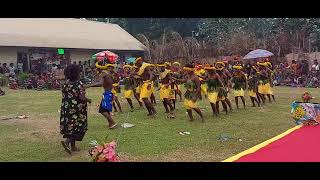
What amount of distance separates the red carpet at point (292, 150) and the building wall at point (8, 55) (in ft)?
72.1

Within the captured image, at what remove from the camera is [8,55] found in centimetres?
2603

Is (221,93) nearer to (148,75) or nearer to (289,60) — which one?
(148,75)

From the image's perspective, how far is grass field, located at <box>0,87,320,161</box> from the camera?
7.31 metres

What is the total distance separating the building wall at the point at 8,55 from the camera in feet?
84.5

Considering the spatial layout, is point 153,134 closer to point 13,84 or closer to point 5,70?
point 13,84

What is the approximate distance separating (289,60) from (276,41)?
72.6 inches

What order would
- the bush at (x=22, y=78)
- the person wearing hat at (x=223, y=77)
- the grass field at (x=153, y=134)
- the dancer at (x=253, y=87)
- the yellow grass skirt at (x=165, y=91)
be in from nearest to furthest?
the grass field at (x=153, y=134) < the person wearing hat at (x=223, y=77) < the yellow grass skirt at (x=165, y=91) < the dancer at (x=253, y=87) < the bush at (x=22, y=78)

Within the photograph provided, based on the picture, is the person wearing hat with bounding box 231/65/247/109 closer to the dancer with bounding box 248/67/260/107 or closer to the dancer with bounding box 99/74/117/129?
the dancer with bounding box 248/67/260/107

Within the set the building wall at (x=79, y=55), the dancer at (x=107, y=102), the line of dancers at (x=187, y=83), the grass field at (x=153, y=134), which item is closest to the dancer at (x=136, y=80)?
the line of dancers at (x=187, y=83)

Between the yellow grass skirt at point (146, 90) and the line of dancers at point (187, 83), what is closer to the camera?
the line of dancers at point (187, 83)

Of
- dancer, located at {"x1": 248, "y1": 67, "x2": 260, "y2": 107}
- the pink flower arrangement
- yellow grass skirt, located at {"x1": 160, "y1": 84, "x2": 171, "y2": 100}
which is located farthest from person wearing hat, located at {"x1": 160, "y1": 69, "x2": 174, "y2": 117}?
the pink flower arrangement

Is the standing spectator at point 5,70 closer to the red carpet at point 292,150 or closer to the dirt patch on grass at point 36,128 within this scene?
the dirt patch on grass at point 36,128

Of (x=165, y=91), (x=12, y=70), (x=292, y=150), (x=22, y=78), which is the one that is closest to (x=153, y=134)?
(x=165, y=91)
